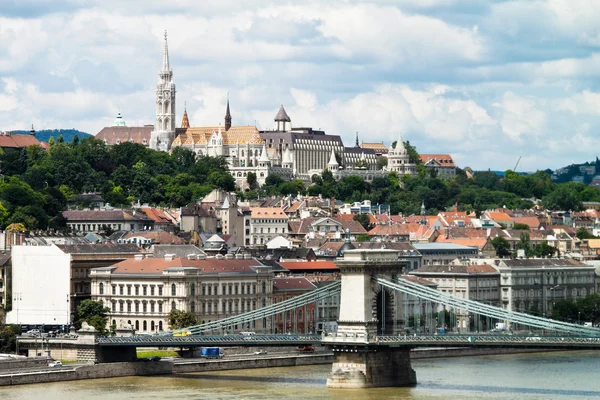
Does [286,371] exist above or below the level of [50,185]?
below

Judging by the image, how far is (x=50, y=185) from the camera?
11500cm

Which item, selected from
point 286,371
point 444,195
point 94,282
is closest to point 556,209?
point 444,195

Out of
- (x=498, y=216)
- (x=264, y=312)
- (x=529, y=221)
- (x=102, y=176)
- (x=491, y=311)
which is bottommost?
(x=264, y=312)

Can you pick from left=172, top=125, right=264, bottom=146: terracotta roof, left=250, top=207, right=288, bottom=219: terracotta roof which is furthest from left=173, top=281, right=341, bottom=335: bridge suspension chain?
left=172, top=125, right=264, bottom=146: terracotta roof

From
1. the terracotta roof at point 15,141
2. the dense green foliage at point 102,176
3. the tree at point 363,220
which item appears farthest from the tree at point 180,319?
the terracotta roof at point 15,141

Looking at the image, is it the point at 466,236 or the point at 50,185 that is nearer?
the point at 466,236

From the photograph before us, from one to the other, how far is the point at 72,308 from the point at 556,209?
253 ft

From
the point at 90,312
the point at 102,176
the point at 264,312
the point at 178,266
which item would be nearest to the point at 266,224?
the point at 102,176

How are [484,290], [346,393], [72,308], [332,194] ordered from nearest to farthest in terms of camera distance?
[346,393]
[72,308]
[484,290]
[332,194]

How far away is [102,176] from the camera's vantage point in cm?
12081

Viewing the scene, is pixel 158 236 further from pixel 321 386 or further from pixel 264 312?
pixel 321 386

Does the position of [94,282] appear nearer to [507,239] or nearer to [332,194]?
[507,239]

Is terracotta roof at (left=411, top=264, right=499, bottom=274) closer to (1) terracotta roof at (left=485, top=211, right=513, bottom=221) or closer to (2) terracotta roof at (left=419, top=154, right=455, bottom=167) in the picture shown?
(1) terracotta roof at (left=485, top=211, right=513, bottom=221)

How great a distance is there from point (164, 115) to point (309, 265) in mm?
88430
